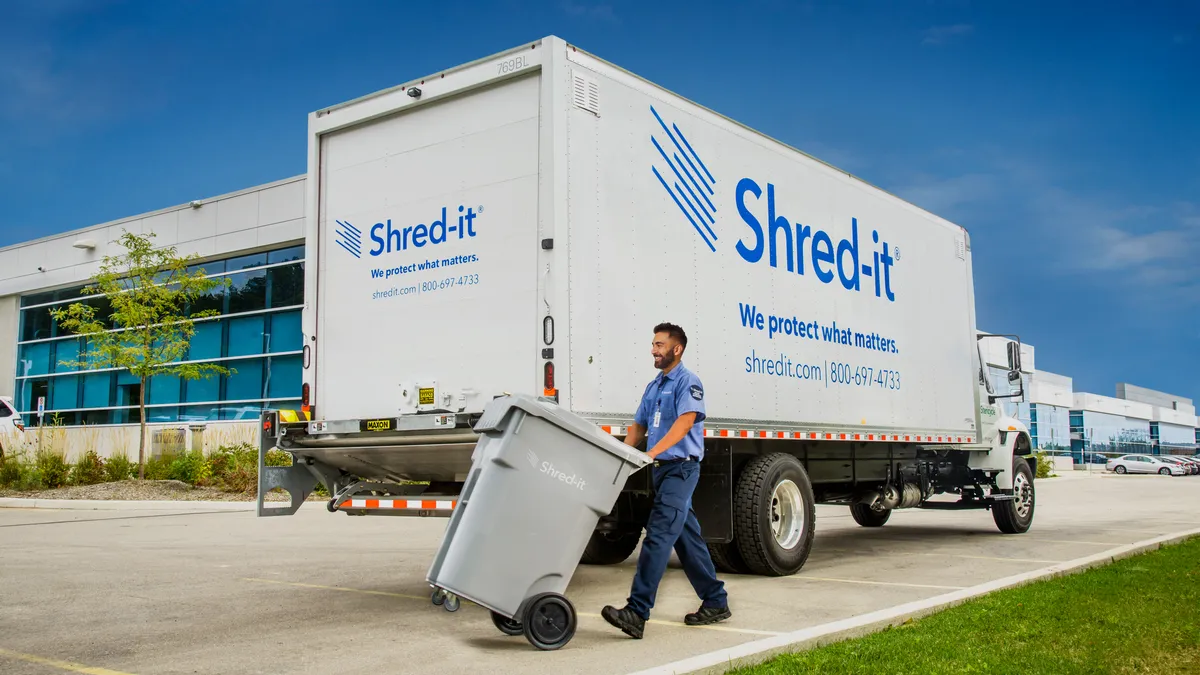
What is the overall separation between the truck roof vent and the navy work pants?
2669 millimetres

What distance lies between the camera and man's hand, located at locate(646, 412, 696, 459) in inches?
229

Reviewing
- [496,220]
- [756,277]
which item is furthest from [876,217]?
[496,220]

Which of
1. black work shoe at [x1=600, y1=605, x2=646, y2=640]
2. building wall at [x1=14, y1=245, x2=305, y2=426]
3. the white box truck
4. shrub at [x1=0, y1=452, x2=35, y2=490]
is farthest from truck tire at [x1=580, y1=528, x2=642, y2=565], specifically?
shrub at [x1=0, y1=452, x2=35, y2=490]

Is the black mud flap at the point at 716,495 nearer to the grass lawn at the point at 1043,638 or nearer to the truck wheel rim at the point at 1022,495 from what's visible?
the grass lawn at the point at 1043,638

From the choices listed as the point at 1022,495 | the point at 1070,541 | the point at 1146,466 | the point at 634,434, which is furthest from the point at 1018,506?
the point at 1146,466

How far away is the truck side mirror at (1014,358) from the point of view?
12344 millimetres

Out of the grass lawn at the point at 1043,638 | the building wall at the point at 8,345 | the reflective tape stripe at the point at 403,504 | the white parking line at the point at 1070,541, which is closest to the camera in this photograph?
the grass lawn at the point at 1043,638

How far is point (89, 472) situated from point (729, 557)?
55.7 feet

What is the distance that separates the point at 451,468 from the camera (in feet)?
23.9

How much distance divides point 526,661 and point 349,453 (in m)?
2.82

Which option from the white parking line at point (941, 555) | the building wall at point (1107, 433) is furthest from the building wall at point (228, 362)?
the building wall at point (1107, 433)

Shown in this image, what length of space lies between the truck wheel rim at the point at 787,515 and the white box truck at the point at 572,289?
0.07 feet

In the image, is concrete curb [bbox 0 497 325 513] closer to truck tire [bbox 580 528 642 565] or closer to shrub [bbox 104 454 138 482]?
shrub [bbox 104 454 138 482]

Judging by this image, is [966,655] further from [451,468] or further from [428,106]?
[428,106]
